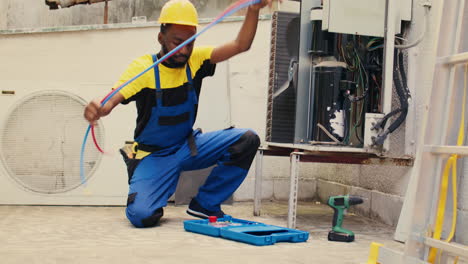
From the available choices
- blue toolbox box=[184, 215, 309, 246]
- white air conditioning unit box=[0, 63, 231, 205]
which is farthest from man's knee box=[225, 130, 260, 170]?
white air conditioning unit box=[0, 63, 231, 205]

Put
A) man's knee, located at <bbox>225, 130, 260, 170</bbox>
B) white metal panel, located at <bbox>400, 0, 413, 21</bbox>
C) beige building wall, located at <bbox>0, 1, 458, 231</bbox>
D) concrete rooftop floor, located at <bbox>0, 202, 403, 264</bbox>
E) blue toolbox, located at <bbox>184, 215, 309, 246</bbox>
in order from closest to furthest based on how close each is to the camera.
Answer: concrete rooftop floor, located at <bbox>0, 202, 403, 264</bbox>
blue toolbox, located at <bbox>184, 215, 309, 246</bbox>
white metal panel, located at <bbox>400, 0, 413, 21</bbox>
man's knee, located at <bbox>225, 130, 260, 170</bbox>
beige building wall, located at <bbox>0, 1, 458, 231</bbox>

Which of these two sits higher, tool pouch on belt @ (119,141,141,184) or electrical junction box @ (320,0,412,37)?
electrical junction box @ (320,0,412,37)

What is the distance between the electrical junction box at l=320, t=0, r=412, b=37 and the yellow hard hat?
29.6 inches

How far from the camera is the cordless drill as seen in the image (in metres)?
2.88

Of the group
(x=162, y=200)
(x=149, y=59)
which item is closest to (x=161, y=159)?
(x=162, y=200)

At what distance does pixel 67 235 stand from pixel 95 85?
1441 millimetres

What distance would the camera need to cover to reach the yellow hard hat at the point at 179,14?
3375 mm

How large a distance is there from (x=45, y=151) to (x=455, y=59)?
2.71m

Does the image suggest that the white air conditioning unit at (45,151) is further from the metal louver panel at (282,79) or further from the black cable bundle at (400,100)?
the black cable bundle at (400,100)

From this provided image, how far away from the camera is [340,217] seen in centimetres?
297

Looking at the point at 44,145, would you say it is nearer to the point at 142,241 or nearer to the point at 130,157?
the point at 130,157

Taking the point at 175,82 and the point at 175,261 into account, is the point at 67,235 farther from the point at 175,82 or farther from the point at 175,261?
the point at 175,82

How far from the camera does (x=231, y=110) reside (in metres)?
4.38

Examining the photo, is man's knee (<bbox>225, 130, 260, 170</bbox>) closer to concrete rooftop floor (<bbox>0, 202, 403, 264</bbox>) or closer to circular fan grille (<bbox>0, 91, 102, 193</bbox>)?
concrete rooftop floor (<bbox>0, 202, 403, 264</bbox>)
